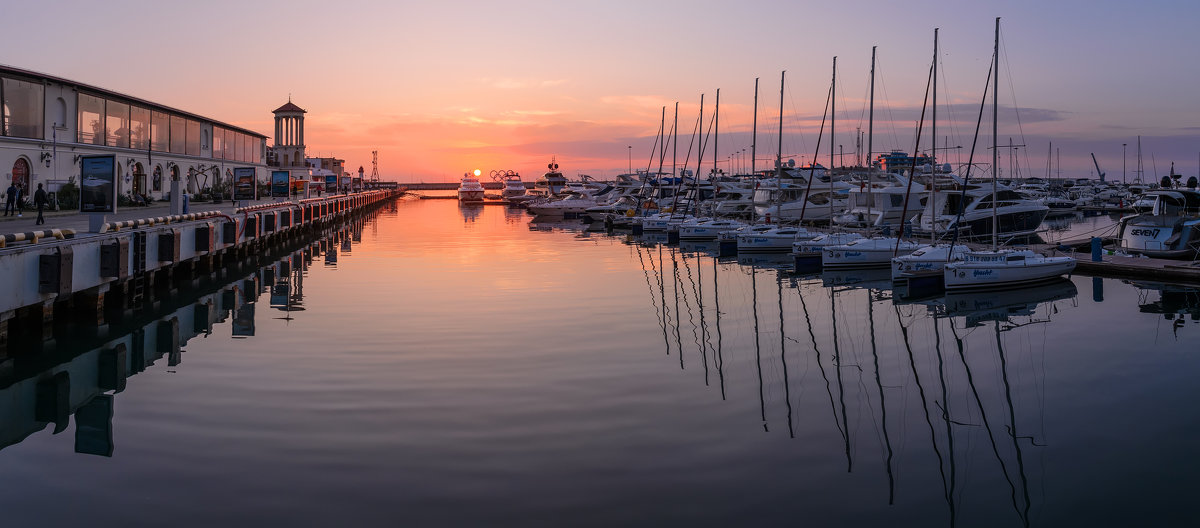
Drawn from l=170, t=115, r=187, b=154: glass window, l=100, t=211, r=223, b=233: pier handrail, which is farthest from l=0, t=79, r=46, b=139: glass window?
l=170, t=115, r=187, b=154: glass window

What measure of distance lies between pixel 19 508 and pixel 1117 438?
14.1 meters

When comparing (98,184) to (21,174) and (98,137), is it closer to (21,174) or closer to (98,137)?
(21,174)

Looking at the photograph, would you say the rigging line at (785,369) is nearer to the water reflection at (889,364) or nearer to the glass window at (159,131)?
the water reflection at (889,364)

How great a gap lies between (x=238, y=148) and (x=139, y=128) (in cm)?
2597

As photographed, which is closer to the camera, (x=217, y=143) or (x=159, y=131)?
(x=159, y=131)

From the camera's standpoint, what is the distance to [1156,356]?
66.0ft

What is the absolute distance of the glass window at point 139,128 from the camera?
5328 centimetres

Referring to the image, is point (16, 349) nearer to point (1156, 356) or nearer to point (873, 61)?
point (1156, 356)

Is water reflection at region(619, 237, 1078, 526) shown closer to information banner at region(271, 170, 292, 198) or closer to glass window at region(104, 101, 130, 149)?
glass window at region(104, 101, 130, 149)

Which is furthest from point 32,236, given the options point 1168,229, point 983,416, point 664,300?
point 1168,229

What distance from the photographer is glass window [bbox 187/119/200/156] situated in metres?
63.9

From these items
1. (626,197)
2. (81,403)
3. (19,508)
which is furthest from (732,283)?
(626,197)

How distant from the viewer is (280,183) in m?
64.7

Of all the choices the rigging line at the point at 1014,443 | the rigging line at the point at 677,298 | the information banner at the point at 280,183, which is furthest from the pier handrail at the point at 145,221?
the information banner at the point at 280,183
